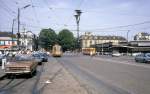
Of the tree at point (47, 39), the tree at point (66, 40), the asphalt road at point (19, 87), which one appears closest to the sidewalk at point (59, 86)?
the asphalt road at point (19, 87)

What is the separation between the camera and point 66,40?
16712 cm

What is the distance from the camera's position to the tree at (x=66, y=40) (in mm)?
167500

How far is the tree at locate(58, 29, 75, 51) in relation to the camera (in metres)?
168

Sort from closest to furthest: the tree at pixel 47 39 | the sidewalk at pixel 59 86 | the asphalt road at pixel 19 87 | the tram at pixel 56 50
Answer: the sidewalk at pixel 59 86 < the asphalt road at pixel 19 87 < the tram at pixel 56 50 < the tree at pixel 47 39

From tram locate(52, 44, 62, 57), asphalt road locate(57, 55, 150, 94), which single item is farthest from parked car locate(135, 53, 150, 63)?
tram locate(52, 44, 62, 57)

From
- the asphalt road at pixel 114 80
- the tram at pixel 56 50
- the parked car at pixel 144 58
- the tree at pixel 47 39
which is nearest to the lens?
the asphalt road at pixel 114 80

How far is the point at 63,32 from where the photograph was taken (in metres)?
174

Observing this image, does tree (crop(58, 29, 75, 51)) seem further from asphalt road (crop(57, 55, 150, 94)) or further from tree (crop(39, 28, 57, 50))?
asphalt road (crop(57, 55, 150, 94))

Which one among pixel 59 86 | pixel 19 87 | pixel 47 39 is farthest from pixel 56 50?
pixel 19 87

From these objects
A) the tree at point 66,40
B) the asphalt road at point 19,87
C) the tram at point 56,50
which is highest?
the tree at point 66,40

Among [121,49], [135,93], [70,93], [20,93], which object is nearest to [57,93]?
[70,93]

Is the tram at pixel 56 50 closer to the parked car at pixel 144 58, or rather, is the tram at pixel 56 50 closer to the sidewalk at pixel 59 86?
the parked car at pixel 144 58

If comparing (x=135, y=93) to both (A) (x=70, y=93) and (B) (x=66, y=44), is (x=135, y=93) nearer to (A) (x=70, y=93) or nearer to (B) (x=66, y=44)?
(A) (x=70, y=93)

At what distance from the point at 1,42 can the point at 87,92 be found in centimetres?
11810
